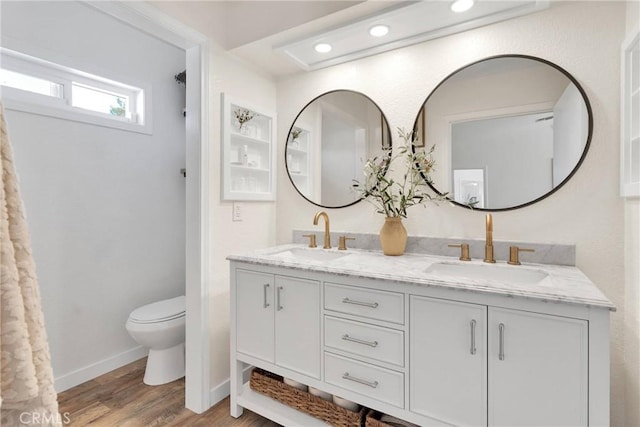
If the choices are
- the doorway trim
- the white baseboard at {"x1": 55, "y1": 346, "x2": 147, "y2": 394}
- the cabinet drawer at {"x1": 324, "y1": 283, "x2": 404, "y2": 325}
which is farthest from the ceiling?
the white baseboard at {"x1": 55, "y1": 346, "x2": 147, "y2": 394}

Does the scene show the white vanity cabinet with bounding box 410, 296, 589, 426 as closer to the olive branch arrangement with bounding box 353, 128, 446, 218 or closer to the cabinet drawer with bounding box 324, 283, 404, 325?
the cabinet drawer with bounding box 324, 283, 404, 325

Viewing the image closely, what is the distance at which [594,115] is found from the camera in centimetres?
151

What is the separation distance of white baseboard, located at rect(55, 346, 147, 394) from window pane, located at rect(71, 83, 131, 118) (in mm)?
1809

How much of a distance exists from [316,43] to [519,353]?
1.84 meters

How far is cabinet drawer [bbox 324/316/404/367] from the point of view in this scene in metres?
1.37

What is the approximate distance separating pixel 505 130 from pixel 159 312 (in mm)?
2390

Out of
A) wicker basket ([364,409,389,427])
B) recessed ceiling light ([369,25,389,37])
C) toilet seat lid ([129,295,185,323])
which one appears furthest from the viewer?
toilet seat lid ([129,295,185,323])

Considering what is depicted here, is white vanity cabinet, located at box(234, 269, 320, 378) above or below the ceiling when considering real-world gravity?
below

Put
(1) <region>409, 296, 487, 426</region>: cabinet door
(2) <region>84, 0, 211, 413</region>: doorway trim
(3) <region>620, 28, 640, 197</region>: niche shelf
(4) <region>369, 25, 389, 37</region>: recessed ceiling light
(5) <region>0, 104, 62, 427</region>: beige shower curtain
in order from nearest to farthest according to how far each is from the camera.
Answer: (5) <region>0, 104, 62, 427</region>: beige shower curtain < (1) <region>409, 296, 487, 426</region>: cabinet door < (3) <region>620, 28, 640, 197</region>: niche shelf < (4) <region>369, 25, 389, 37</region>: recessed ceiling light < (2) <region>84, 0, 211, 413</region>: doorway trim

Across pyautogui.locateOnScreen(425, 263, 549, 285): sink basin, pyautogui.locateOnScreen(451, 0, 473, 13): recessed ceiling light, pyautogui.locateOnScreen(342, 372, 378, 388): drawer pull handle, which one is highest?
pyautogui.locateOnScreen(451, 0, 473, 13): recessed ceiling light

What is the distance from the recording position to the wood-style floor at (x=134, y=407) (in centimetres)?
180

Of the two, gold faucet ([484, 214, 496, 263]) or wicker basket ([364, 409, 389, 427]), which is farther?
gold faucet ([484, 214, 496, 263])

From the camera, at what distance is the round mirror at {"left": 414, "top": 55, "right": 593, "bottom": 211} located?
1.56m

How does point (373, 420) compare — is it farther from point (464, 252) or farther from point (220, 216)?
point (220, 216)
